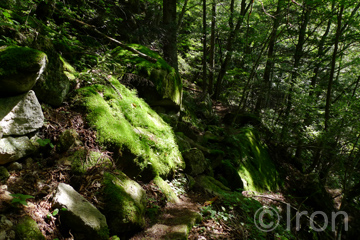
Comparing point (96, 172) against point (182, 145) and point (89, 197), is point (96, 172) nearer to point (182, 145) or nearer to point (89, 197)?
point (89, 197)

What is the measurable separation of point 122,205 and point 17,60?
2311mm

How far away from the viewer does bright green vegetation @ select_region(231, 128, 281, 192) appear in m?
7.36

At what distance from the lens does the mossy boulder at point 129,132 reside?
3.58 m

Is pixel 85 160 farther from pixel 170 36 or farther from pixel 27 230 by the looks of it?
pixel 170 36

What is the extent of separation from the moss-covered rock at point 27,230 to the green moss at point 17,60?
1722mm

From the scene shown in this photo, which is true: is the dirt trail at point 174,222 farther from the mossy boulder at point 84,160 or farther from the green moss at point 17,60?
the green moss at point 17,60

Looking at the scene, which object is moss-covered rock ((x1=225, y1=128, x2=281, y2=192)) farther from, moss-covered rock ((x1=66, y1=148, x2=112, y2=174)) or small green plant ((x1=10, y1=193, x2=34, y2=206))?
small green plant ((x1=10, y1=193, x2=34, y2=206))

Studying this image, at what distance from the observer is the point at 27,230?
1.89 metres

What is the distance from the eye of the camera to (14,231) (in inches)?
71.2

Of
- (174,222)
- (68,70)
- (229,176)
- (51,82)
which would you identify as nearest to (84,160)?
(51,82)

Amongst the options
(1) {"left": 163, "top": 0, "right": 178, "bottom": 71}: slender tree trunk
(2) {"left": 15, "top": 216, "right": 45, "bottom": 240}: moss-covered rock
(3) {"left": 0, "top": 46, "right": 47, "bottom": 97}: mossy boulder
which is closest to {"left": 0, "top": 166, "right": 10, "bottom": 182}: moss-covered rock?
(2) {"left": 15, "top": 216, "right": 45, "bottom": 240}: moss-covered rock

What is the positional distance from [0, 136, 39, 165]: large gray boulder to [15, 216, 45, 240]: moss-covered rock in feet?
2.74

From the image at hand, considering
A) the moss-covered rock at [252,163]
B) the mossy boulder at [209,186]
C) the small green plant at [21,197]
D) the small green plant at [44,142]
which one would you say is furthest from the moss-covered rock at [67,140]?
the moss-covered rock at [252,163]

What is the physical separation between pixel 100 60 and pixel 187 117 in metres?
4.32
